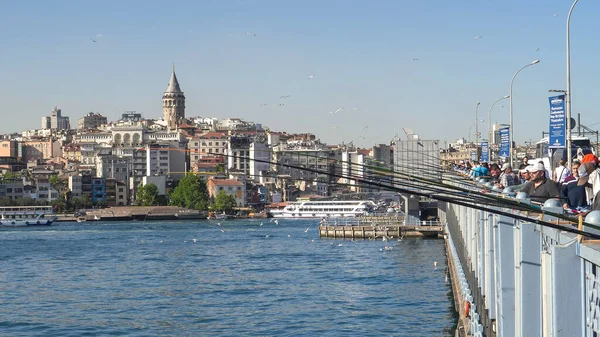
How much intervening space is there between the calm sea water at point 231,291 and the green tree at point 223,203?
151 ft

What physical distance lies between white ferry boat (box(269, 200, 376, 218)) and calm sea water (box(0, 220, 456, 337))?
34.6 meters

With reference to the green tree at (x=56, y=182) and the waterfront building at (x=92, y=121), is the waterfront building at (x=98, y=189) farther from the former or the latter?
the waterfront building at (x=92, y=121)

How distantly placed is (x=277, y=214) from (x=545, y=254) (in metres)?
77.0

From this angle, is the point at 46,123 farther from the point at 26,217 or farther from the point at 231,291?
the point at 231,291

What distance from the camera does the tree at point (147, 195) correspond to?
89.1 m

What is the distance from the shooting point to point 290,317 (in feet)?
A: 57.6

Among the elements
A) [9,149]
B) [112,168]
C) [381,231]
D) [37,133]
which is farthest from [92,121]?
[381,231]

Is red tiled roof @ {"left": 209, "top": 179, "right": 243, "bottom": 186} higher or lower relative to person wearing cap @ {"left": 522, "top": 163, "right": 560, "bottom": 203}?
lower

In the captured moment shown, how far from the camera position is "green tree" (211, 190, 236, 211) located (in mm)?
84812

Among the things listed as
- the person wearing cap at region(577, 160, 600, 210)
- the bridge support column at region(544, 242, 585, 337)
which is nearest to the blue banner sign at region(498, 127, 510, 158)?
the person wearing cap at region(577, 160, 600, 210)

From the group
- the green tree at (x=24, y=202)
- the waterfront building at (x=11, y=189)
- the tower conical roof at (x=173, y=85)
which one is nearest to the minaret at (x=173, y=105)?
the tower conical roof at (x=173, y=85)

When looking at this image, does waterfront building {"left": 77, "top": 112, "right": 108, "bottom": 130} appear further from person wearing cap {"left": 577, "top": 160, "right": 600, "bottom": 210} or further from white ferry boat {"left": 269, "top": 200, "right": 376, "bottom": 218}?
person wearing cap {"left": 577, "top": 160, "right": 600, "bottom": 210}

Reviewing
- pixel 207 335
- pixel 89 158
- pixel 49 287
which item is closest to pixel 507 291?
pixel 207 335

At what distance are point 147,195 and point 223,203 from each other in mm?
7999
